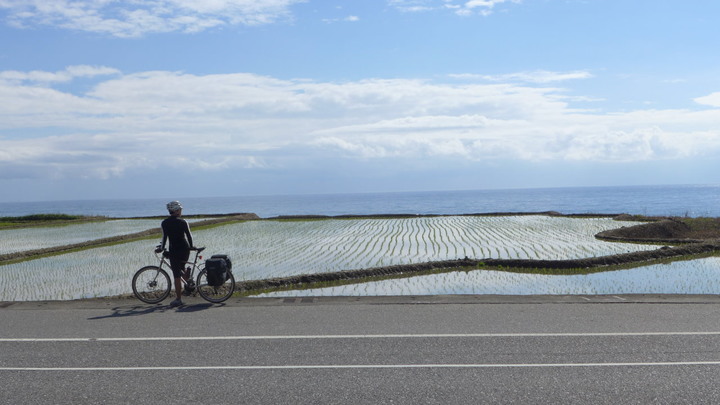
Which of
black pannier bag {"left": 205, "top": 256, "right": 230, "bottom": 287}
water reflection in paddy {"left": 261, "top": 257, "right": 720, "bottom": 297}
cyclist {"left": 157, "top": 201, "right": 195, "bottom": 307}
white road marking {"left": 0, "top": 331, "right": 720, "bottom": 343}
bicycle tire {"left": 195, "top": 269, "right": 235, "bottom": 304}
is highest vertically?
cyclist {"left": 157, "top": 201, "right": 195, "bottom": 307}

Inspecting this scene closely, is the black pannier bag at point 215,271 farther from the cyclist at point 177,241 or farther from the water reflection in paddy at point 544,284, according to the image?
the water reflection in paddy at point 544,284

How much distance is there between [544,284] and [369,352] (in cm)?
747

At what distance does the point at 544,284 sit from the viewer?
13.7 metres

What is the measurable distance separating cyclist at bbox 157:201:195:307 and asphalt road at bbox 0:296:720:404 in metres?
0.79

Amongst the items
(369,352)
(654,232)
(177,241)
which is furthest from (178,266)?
(654,232)

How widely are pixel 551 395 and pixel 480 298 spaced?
5207mm

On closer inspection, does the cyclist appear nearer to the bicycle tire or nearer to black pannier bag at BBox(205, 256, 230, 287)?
Result: the bicycle tire

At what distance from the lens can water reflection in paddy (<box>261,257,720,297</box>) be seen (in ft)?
41.6

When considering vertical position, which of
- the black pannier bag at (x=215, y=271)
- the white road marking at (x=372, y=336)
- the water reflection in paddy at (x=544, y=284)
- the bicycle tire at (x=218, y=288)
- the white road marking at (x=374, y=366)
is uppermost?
the black pannier bag at (x=215, y=271)

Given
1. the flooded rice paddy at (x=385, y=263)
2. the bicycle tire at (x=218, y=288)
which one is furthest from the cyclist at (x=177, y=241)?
the flooded rice paddy at (x=385, y=263)

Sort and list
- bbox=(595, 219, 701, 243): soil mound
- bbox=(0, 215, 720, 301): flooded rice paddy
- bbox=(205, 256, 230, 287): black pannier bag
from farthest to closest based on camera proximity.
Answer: bbox=(595, 219, 701, 243): soil mound
bbox=(0, 215, 720, 301): flooded rice paddy
bbox=(205, 256, 230, 287): black pannier bag

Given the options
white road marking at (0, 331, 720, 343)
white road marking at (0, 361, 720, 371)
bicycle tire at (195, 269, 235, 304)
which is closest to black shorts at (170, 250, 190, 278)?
bicycle tire at (195, 269, 235, 304)

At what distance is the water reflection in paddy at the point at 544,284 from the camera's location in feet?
41.6

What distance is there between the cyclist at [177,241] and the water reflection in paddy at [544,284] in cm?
205
